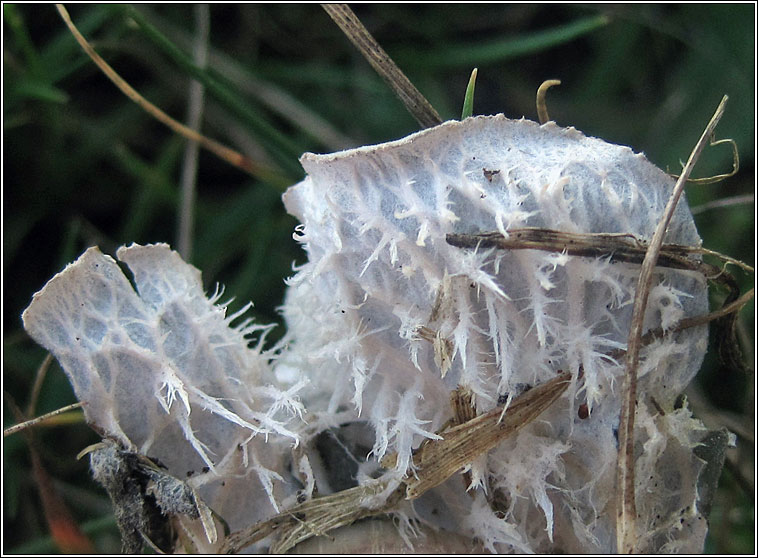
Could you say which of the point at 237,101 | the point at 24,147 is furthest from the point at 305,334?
the point at 24,147

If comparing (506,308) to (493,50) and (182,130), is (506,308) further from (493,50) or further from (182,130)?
(493,50)

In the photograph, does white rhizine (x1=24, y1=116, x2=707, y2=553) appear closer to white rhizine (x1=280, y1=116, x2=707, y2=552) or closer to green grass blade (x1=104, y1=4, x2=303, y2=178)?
white rhizine (x1=280, y1=116, x2=707, y2=552)

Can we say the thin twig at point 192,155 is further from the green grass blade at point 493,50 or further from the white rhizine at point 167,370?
the white rhizine at point 167,370

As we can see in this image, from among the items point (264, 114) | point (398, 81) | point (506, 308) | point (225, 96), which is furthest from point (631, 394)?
point (264, 114)

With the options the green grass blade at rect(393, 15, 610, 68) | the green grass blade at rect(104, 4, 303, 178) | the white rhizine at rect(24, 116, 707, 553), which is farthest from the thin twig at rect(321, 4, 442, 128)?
the green grass blade at rect(393, 15, 610, 68)

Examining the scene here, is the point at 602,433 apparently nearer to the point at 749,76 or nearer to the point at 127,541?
the point at 127,541

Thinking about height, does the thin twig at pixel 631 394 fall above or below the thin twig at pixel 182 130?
below

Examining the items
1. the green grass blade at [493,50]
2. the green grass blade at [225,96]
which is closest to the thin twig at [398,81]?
the green grass blade at [225,96]
